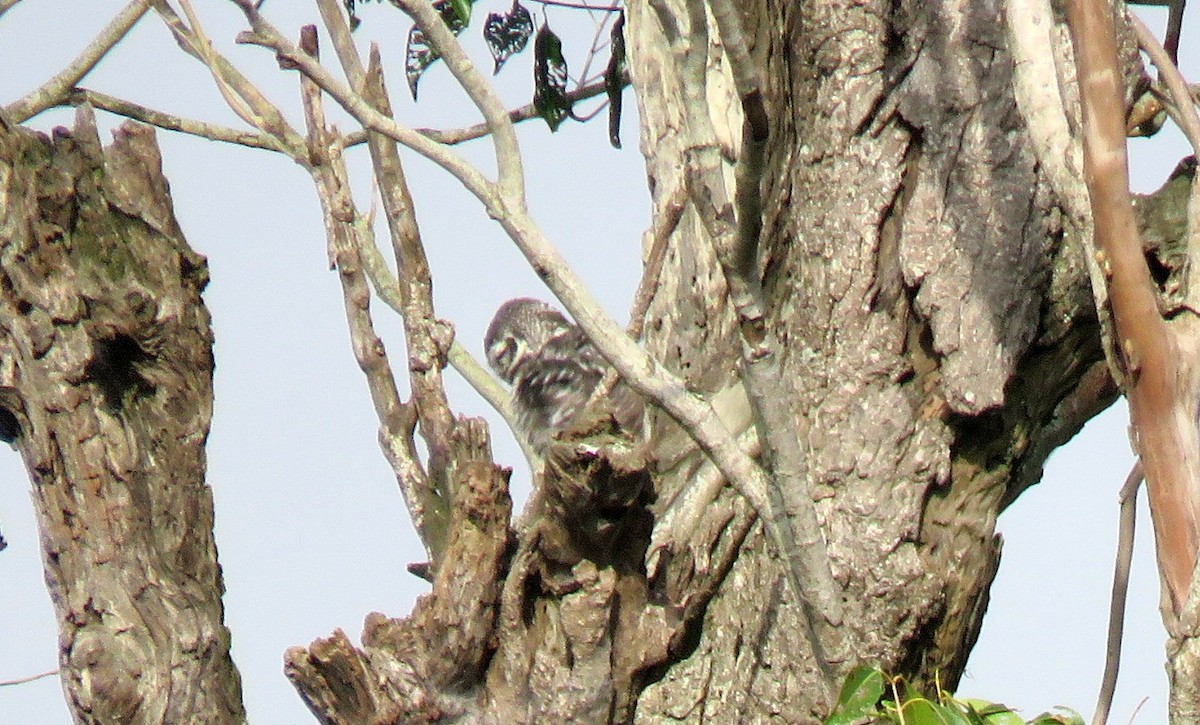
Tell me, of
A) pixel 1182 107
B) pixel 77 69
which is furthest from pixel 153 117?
pixel 1182 107

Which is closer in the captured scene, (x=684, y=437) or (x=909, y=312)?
(x=909, y=312)

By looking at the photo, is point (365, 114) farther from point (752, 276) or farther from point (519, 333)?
point (519, 333)

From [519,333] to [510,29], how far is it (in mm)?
2180

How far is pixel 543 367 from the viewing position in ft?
22.3

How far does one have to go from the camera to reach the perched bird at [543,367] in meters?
6.19

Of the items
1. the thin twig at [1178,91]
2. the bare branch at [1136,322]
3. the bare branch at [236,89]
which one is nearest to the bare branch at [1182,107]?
the thin twig at [1178,91]

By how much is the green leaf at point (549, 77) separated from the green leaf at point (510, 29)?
0.76ft

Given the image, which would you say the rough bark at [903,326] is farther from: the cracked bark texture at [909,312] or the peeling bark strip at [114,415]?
the peeling bark strip at [114,415]

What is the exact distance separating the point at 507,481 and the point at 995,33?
158 centimetres

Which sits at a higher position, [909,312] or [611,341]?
[909,312]

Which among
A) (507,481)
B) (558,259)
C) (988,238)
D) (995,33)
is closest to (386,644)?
(507,481)

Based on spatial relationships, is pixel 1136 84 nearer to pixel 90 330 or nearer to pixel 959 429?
pixel 959 429

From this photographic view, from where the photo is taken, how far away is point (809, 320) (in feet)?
11.5

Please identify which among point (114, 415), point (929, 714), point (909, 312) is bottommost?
point (929, 714)
